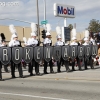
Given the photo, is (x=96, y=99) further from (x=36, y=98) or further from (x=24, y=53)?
(x=24, y=53)

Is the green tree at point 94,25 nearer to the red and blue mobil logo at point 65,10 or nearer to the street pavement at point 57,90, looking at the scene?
the red and blue mobil logo at point 65,10

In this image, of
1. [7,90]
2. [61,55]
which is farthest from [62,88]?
[61,55]

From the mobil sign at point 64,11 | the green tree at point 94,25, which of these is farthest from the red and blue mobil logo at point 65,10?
the green tree at point 94,25

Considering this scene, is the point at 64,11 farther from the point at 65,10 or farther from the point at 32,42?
the point at 32,42

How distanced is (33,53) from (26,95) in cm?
549

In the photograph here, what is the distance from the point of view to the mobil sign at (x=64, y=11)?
38.0 meters

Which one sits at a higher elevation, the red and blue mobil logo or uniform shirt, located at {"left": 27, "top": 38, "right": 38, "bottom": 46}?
the red and blue mobil logo

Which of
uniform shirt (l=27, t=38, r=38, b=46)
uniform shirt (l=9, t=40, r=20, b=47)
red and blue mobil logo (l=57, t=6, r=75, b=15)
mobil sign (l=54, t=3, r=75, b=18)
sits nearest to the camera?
uniform shirt (l=9, t=40, r=20, b=47)

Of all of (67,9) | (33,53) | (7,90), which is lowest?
(7,90)

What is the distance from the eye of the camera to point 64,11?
39.5 metres

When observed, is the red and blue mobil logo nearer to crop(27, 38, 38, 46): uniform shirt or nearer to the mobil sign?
the mobil sign

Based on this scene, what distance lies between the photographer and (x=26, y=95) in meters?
10.2

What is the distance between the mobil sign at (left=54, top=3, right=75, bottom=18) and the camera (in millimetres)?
38037

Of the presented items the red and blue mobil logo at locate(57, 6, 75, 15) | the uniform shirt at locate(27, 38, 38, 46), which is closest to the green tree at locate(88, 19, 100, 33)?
the red and blue mobil logo at locate(57, 6, 75, 15)
